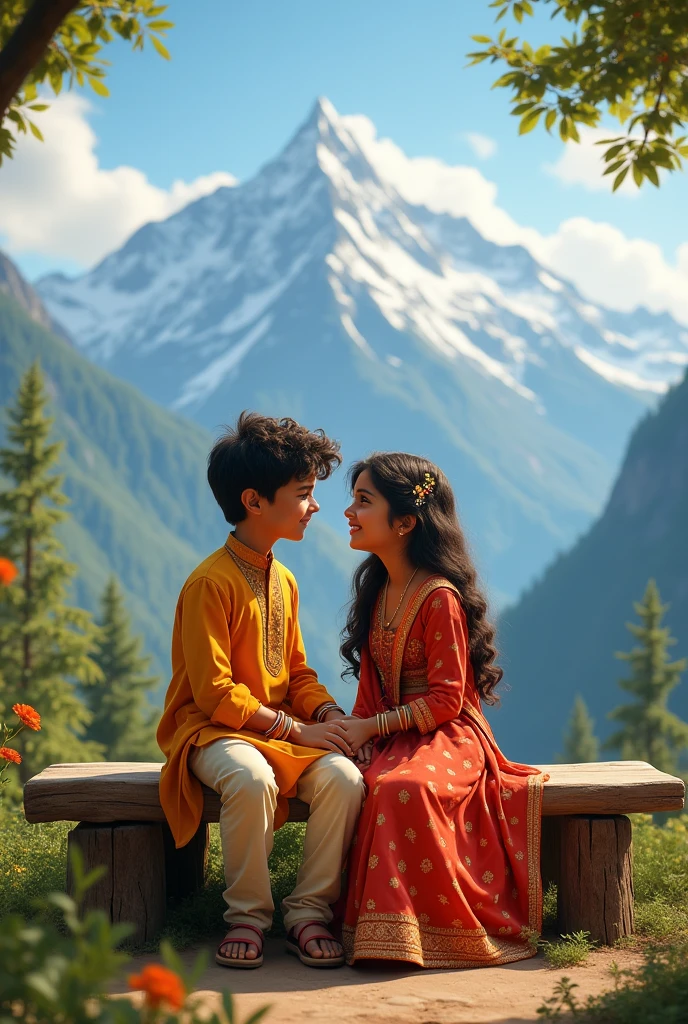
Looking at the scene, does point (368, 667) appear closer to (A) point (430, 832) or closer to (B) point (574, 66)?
(A) point (430, 832)

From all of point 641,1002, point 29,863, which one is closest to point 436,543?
point 641,1002

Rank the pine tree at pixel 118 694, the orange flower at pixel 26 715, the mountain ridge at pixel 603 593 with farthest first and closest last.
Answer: the mountain ridge at pixel 603 593 → the pine tree at pixel 118 694 → the orange flower at pixel 26 715

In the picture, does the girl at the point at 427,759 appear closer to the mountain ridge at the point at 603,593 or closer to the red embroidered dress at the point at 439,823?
the red embroidered dress at the point at 439,823

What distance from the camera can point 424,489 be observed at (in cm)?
456

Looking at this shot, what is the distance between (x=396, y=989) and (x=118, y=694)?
2865cm

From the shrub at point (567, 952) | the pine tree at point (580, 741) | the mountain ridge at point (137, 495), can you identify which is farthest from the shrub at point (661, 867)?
the mountain ridge at point (137, 495)

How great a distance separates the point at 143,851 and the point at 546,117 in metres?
3.21

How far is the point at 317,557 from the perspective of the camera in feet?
543

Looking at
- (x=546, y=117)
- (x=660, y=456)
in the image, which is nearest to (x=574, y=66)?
(x=546, y=117)

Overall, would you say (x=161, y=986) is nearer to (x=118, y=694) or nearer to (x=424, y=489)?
(x=424, y=489)

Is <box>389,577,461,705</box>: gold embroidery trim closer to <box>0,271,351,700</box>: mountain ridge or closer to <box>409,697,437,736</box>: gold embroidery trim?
<box>409,697,437,736</box>: gold embroidery trim

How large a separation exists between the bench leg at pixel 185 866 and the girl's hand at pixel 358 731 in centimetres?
81

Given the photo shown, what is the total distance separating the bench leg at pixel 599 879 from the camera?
411 centimetres

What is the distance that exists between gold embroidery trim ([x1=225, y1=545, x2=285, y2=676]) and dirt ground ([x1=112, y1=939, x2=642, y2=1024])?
108 centimetres
